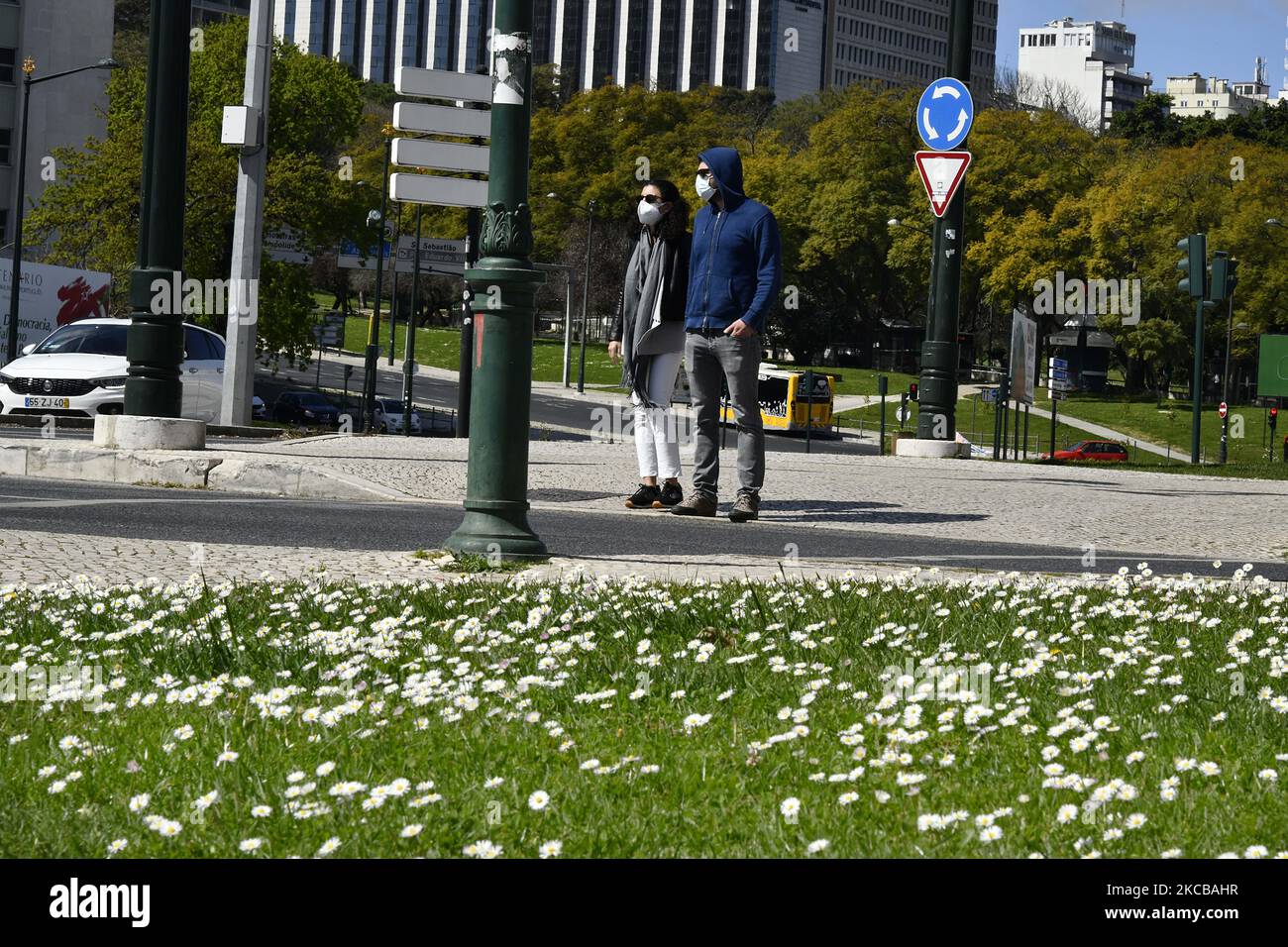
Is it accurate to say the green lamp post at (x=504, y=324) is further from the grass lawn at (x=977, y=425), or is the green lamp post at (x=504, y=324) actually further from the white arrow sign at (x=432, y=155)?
the grass lawn at (x=977, y=425)

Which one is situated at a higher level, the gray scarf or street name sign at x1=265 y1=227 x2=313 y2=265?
street name sign at x1=265 y1=227 x2=313 y2=265

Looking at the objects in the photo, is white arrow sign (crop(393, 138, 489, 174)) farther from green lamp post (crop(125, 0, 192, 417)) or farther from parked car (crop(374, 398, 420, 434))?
parked car (crop(374, 398, 420, 434))

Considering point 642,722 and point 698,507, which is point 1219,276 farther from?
point 642,722

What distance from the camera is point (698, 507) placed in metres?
10.3

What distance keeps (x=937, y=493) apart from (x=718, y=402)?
307 centimetres

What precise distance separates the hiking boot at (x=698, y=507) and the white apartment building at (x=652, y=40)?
515ft

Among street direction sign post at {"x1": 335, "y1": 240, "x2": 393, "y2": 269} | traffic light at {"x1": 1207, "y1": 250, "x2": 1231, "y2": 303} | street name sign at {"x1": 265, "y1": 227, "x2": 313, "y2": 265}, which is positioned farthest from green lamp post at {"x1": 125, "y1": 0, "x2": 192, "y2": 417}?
street direction sign post at {"x1": 335, "y1": 240, "x2": 393, "y2": 269}

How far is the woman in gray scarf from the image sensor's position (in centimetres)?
1027

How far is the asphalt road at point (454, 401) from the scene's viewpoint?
50281 millimetres

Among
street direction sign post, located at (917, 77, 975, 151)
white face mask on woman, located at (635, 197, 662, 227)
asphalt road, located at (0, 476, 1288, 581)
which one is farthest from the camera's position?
street direction sign post, located at (917, 77, 975, 151)

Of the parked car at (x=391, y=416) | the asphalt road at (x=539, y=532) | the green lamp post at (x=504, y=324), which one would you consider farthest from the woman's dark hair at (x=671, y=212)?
the parked car at (x=391, y=416)

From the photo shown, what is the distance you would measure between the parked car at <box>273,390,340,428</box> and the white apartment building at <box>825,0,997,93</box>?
134169 millimetres
